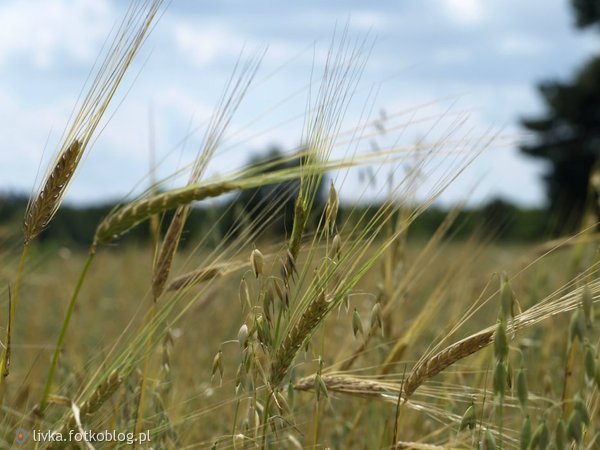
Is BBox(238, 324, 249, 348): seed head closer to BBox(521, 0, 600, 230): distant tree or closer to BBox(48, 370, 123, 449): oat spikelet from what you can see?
BBox(48, 370, 123, 449): oat spikelet

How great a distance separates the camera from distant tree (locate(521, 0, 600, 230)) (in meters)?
27.7

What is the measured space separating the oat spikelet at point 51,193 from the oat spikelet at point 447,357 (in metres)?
0.59

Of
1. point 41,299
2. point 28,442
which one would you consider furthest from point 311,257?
point 41,299

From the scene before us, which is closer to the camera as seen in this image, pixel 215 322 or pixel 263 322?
pixel 263 322

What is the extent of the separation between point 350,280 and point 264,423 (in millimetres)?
241

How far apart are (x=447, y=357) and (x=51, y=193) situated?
0.63m

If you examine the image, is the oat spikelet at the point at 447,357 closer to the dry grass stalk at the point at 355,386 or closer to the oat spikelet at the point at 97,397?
the dry grass stalk at the point at 355,386

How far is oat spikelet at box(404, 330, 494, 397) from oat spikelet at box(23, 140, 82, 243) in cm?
59

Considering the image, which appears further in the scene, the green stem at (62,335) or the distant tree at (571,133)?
the distant tree at (571,133)

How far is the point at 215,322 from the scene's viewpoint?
4.44 meters

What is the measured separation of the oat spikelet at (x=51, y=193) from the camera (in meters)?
1.28

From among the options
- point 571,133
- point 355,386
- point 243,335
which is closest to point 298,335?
point 243,335

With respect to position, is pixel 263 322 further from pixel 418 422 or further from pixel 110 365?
pixel 418 422

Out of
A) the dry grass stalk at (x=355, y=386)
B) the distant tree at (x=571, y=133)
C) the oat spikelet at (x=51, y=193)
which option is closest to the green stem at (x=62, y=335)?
the oat spikelet at (x=51, y=193)
